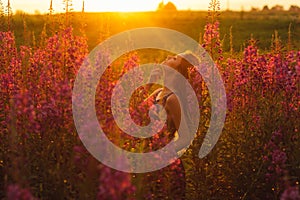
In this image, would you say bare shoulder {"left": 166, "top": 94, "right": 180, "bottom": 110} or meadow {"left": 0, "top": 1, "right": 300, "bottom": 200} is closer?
meadow {"left": 0, "top": 1, "right": 300, "bottom": 200}

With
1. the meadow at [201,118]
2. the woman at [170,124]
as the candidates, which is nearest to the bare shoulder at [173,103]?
the woman at [170,124]

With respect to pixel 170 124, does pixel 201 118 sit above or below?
above

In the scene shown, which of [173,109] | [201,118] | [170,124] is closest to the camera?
[201,118]

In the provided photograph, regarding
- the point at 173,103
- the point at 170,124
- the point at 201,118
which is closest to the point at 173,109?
the point at 173,103

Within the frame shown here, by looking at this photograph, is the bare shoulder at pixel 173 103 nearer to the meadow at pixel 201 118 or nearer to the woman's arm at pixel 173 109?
the woman's arm at pixel 173 109

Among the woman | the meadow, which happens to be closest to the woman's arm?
the woman

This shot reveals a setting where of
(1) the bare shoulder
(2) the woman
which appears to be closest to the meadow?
(2) the woman

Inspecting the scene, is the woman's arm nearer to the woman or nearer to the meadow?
the woman

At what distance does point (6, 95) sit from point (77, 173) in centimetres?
138

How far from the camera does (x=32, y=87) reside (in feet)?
15.5

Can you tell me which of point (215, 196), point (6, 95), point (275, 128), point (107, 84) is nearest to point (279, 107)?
point (275, 128)

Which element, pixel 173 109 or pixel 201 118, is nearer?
pixel 201 118

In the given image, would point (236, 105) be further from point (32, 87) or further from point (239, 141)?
point (32, 87)

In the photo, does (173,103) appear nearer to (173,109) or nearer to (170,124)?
(173,109)
